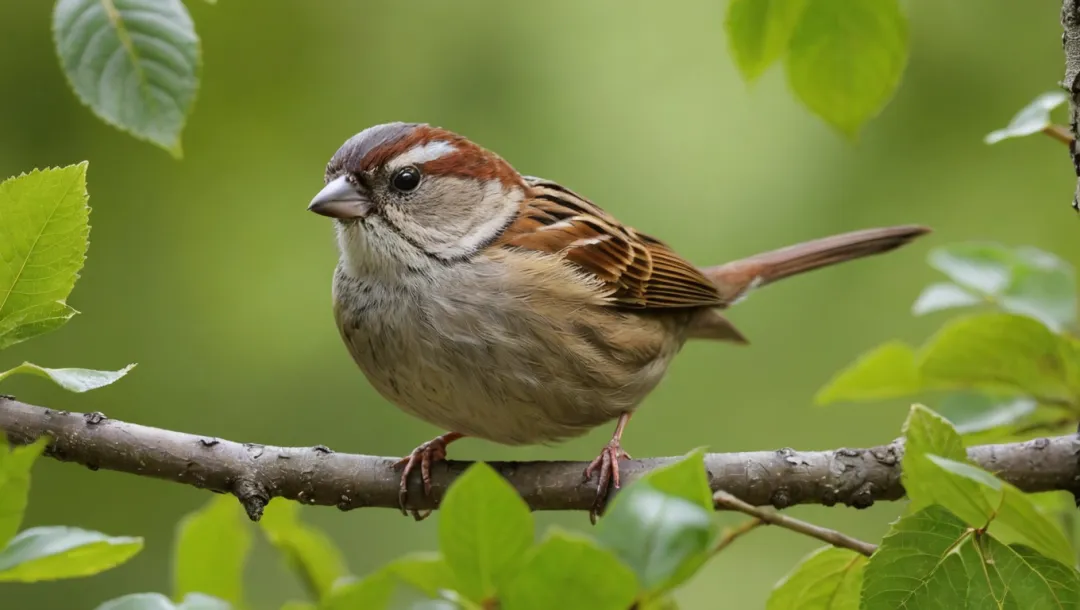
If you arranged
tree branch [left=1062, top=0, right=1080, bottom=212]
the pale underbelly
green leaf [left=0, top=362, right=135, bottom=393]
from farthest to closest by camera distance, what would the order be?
the pale underbelly
tree branch [left=1062, top=0, right=1080, bottom=212]
green leaf [left=0, top=362, right=135, bottom=393]

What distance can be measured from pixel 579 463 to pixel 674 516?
1236 mm

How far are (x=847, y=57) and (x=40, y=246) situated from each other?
1151 mm

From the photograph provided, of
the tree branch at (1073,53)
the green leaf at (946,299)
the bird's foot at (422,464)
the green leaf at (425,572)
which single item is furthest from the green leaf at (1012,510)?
the bird's foot at (422,464)

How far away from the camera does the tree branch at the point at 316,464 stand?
1823 mm

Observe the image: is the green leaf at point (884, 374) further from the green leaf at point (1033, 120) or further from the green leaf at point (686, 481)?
the green leaf at point (686, 481)

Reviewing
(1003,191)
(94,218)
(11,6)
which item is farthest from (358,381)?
(1003,191)

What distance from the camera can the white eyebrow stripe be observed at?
268cm

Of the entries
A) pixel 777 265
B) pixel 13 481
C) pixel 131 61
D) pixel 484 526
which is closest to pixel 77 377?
pixel 13 481

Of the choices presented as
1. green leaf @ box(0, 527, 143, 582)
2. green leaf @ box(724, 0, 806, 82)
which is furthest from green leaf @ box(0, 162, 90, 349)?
green leaf @ box(724, 0, 806, 82)

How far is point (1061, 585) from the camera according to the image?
1.27 metres

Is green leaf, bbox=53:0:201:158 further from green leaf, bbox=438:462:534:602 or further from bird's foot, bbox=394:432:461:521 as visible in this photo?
bird's foot, bbox=394:432:461:521

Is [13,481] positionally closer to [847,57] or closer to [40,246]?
[40,246]

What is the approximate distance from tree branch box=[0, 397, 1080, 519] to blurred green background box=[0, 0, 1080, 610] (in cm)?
251

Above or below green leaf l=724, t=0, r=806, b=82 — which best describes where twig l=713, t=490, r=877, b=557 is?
below
